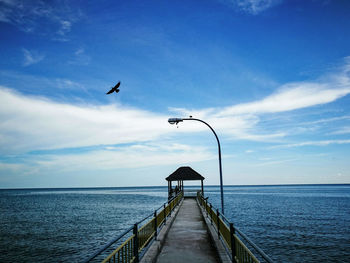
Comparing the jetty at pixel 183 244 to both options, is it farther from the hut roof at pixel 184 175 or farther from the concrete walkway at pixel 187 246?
the hut roof at pixel 184 175

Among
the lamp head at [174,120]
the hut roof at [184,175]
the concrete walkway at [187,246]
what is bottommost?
the concrete walkway at [187,246]

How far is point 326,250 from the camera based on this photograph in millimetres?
18578

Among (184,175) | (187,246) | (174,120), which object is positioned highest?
(174,120)

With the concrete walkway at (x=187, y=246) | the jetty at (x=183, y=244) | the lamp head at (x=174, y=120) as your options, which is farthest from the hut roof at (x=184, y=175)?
the lamp head at (x=174, y=120)

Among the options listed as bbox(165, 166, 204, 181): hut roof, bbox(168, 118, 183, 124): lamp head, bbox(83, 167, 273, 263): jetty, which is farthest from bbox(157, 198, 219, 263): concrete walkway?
bbox(165, 166, 204, 181): hut roof

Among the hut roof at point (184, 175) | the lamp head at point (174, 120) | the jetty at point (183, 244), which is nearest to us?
the jetty at point (183, 244)

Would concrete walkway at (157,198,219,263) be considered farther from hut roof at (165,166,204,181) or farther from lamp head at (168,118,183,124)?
hut roof at (165,166,204,181)

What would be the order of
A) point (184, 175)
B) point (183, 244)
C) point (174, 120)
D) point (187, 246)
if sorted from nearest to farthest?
point (187, 246), point (183, 244), point (174, 120), point (184, 175)

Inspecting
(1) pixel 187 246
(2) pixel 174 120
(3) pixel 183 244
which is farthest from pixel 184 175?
(1) pixel 187 246

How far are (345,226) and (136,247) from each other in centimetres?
3173

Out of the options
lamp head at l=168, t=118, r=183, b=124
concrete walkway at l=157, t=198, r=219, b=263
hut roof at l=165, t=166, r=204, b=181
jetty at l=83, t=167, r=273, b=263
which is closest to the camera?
jetty at l=83, t=167, r=273, b=263

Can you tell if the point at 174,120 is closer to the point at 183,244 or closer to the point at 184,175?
the point at 183,244

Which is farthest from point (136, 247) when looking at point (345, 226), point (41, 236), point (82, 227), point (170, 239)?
point (345, 226)

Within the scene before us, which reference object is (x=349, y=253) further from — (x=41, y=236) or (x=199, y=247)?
(x=41, y=236)
